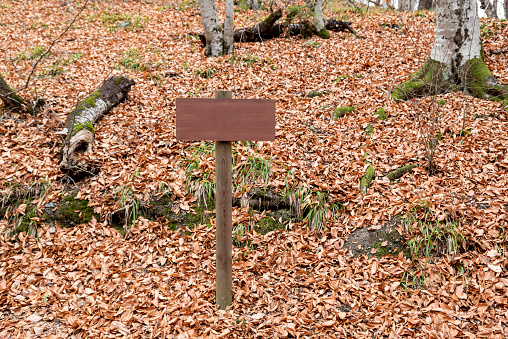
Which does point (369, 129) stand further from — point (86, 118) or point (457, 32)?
point (86, 118)

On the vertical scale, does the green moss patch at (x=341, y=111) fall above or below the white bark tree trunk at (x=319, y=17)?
below

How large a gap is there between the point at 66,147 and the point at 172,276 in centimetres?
278

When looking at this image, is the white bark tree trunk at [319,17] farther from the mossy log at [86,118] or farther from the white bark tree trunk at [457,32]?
the mossy log at [86,118]

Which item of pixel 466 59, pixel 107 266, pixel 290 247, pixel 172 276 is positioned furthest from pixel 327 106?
pixel 107 266

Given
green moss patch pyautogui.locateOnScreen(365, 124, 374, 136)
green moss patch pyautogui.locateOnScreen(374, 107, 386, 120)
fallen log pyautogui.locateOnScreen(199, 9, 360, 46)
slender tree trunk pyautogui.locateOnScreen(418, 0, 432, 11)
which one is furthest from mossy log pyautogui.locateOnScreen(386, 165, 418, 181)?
slender tree trunk pyautogui.locateOnScreen(418, 0, 432, 11)

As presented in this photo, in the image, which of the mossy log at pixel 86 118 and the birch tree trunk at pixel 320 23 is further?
the birch tree trunk at pixel 320 23

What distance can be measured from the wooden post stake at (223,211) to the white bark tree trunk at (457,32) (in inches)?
201

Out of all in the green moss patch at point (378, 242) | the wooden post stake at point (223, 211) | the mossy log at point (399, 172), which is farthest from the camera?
the mossy log at point (399, 172)

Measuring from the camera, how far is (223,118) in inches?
112

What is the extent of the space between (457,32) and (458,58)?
0.47 meters

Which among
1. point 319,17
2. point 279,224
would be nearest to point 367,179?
point 279,224

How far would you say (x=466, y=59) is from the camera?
5840 millimetres

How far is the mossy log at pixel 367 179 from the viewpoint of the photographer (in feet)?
14.6

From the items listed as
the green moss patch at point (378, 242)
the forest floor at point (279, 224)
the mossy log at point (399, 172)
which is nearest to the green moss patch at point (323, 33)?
the forest floor at point (279, 224)
